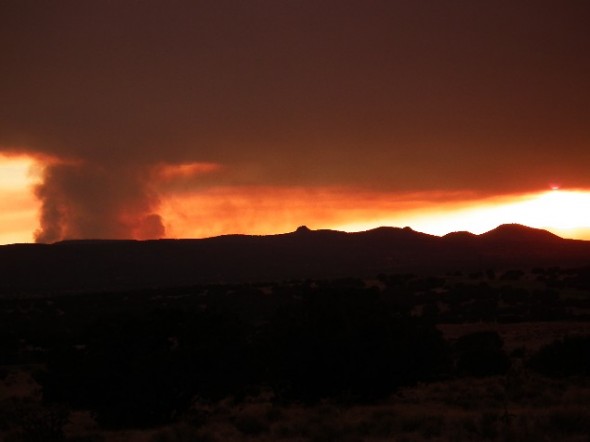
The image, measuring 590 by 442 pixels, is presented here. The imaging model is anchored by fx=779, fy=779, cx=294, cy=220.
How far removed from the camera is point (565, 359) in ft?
92.9

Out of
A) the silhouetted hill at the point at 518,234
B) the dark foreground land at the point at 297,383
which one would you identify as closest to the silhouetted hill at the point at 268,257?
the silhouetted hill at the point at 518,234

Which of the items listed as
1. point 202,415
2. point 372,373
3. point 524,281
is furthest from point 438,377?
point 524,281

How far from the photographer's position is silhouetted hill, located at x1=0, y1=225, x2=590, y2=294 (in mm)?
137500

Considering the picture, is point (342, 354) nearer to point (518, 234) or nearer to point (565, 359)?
point (565, 359)

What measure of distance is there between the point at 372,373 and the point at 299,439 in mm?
7218

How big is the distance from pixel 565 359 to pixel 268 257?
134m

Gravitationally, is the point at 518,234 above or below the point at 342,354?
above

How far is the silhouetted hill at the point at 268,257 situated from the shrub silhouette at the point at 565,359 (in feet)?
327

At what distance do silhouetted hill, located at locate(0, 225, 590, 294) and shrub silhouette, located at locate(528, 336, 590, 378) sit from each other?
327 ft

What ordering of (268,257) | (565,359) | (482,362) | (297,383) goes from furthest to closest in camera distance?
(268,257) < (482,362) < (565,359) < (297,383)

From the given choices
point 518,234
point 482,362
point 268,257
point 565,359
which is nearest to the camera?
point 565,359

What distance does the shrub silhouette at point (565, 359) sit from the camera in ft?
91.7

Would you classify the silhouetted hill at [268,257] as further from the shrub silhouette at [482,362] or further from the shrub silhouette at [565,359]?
the shrub silhouette at [565,359]

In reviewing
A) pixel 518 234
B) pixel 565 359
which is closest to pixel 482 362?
pixel 565 359
